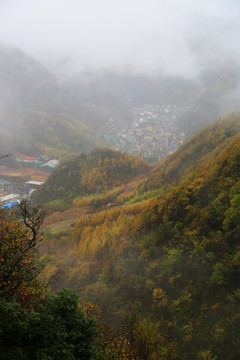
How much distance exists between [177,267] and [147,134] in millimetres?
123943

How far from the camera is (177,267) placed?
19.6 m

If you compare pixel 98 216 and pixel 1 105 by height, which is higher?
pixel 1 105

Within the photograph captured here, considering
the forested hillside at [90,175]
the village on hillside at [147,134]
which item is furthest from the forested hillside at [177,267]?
the village on hillside at [147,134]

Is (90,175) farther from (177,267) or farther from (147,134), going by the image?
(147,134)

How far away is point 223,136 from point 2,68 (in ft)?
630

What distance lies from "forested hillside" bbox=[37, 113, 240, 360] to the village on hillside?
6795 cm

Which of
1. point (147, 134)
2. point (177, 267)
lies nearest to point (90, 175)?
point (177, 267)

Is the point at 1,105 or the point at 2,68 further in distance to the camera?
the point at 2,68

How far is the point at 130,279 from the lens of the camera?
70.8 feet

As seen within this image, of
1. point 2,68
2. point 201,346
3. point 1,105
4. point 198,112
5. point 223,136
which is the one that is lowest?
point 201,346

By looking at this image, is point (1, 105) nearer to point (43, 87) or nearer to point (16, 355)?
point (43, 87)

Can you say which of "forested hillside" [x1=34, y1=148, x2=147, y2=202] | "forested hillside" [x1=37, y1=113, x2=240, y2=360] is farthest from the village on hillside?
"forested hillside" [x1=37, y1=113, x2=240, y2=360]

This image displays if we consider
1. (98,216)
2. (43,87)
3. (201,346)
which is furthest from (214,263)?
(43,87)

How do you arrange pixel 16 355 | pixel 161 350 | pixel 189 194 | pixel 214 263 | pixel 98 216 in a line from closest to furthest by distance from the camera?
pixel 16 355 → pixel 161 350 → pixel 214 263 → pixel 189 194 → pixel 98 216
